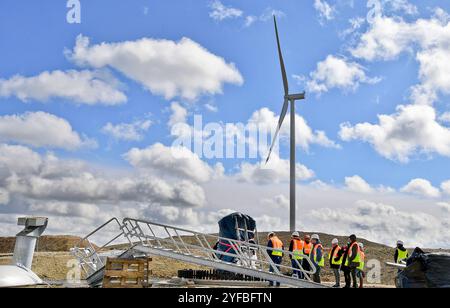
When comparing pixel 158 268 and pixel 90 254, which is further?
pixel 158 268

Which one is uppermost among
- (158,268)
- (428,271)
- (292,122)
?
(292,122)

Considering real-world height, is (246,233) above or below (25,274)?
above

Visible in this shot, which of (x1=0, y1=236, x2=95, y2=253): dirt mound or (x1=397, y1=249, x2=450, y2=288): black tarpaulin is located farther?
(x1=0, y1=236, x2=95, y2=253): dirt mound

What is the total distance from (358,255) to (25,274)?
8.90 metres

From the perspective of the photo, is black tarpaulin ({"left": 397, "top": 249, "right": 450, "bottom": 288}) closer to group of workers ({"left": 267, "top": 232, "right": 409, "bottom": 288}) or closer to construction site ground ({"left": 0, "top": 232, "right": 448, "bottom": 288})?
group of workers ({"left": 267, "top": 232, "right": 409, "bottom": 288})

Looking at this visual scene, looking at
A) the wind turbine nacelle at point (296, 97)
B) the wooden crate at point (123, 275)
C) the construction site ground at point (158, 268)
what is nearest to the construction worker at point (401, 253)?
the construction site ground at point (158, 268)

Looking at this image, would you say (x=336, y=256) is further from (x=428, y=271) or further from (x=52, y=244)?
(x=52, y=244)

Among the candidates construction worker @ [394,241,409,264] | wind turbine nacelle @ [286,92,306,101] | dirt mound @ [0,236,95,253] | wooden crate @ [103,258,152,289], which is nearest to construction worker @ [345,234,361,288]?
construction worker @ [394,241,409,264]

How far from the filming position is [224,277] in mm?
16969

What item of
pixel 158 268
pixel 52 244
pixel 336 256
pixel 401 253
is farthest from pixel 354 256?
pixel 52 244
